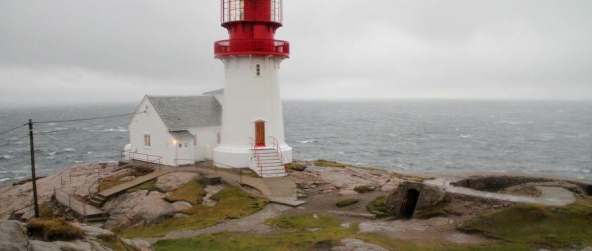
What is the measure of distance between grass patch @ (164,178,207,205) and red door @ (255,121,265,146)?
5415mm

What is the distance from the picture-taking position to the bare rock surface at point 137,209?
23078 mm

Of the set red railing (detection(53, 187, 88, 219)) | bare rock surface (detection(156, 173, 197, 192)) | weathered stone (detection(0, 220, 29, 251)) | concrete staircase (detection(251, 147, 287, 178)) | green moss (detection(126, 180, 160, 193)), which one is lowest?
red railing (detection(53, 187, 88, 219))

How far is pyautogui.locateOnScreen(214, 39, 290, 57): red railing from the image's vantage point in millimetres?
29844

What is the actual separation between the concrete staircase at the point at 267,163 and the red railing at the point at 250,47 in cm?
615

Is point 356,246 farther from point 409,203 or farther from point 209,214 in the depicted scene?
point 209,214

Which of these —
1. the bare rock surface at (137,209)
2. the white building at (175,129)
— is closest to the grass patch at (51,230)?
the bare rock surface at (137,209)

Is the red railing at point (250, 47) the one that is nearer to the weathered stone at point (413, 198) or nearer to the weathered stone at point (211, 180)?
the weathered stone at point (211, 180)

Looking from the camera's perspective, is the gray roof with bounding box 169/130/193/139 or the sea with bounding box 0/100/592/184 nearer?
the gray roof with bounding box 169/130/193/139

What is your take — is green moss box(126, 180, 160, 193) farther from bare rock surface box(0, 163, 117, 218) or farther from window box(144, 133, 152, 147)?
window box(144, 133, 152, 147)

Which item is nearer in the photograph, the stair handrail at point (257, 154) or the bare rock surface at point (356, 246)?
the bare rock surface at point (356, 246)

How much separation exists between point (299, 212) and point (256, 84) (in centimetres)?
1114

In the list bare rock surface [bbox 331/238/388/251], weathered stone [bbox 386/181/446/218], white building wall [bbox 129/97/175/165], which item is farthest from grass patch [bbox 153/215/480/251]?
white building wall [bbox 129/97/175/165]

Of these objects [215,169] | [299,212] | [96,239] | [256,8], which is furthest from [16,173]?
[96,239]

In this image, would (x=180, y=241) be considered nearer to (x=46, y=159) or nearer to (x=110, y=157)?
(x=110, y=157)
